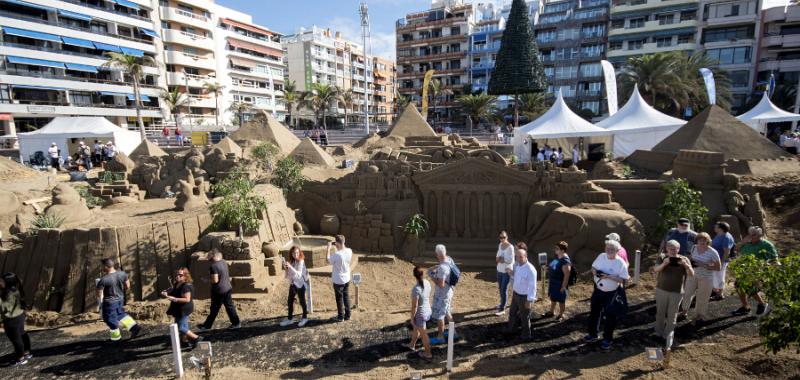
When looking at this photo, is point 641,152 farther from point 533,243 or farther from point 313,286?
point 313,286

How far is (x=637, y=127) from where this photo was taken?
694 inches

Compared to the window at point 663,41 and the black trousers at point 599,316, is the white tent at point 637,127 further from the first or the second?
the window at point 663,41

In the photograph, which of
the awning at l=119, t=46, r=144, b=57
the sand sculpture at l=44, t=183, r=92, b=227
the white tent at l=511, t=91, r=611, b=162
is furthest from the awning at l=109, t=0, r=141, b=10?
the white tent at l=511, t=91, r=611, b=162

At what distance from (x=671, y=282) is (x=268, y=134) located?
60.8 ft

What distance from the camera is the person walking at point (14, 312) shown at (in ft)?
19.1

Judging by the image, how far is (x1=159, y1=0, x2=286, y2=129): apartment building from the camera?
1522 inches

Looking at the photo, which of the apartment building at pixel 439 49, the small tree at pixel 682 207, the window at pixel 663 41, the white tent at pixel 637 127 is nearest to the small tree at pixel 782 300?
the small tree at pixel 682 207

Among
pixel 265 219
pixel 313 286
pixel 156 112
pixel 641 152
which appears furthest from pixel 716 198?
pixel 156 112

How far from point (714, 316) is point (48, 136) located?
1040 inches

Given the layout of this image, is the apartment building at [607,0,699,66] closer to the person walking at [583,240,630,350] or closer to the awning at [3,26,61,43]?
the person walking at [583,240,630,350]

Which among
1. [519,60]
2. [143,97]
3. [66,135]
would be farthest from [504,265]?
[143,97]

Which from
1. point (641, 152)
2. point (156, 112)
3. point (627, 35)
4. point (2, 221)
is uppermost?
point (627, 35)

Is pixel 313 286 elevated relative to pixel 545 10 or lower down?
lower down

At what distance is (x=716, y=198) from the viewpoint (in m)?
10.4
